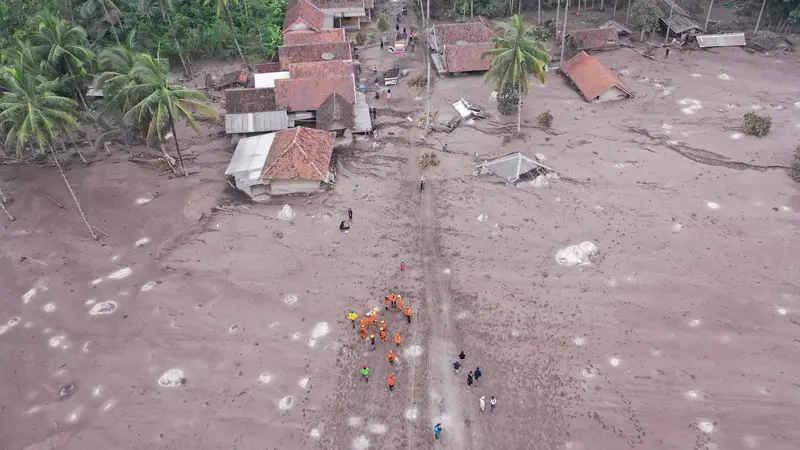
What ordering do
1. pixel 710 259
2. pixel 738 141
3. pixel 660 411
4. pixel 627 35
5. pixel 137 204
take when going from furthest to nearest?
pixel 627 35, pixel 738 141, pixel 137 204, pixel 710 259, pixel 660 411

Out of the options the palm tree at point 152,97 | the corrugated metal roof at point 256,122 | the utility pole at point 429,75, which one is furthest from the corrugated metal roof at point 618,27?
the palm tree at point 152,97

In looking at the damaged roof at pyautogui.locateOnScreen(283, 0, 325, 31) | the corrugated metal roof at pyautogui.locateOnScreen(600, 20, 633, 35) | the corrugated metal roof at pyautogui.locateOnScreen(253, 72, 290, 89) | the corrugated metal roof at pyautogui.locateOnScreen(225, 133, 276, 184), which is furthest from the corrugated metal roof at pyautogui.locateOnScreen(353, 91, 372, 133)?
the corrugated metal roof at pyautogui.locateOnScreen(600, 20, 633, 35)

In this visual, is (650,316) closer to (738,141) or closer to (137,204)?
(738,141)

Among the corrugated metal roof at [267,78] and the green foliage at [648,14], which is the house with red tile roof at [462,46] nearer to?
the green foliage at [648,14]

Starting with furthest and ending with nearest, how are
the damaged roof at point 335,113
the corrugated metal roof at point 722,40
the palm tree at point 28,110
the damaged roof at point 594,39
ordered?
the damaged roof at point 594,39 → the corrugated metal roof at point 722,40 → the damaged roof at point 335,113 → the palm tree at point 28,110

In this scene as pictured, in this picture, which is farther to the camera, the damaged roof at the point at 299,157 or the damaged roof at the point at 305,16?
the damaged roof at the point at 305,16

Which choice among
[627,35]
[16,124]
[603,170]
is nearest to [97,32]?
[16,124]
